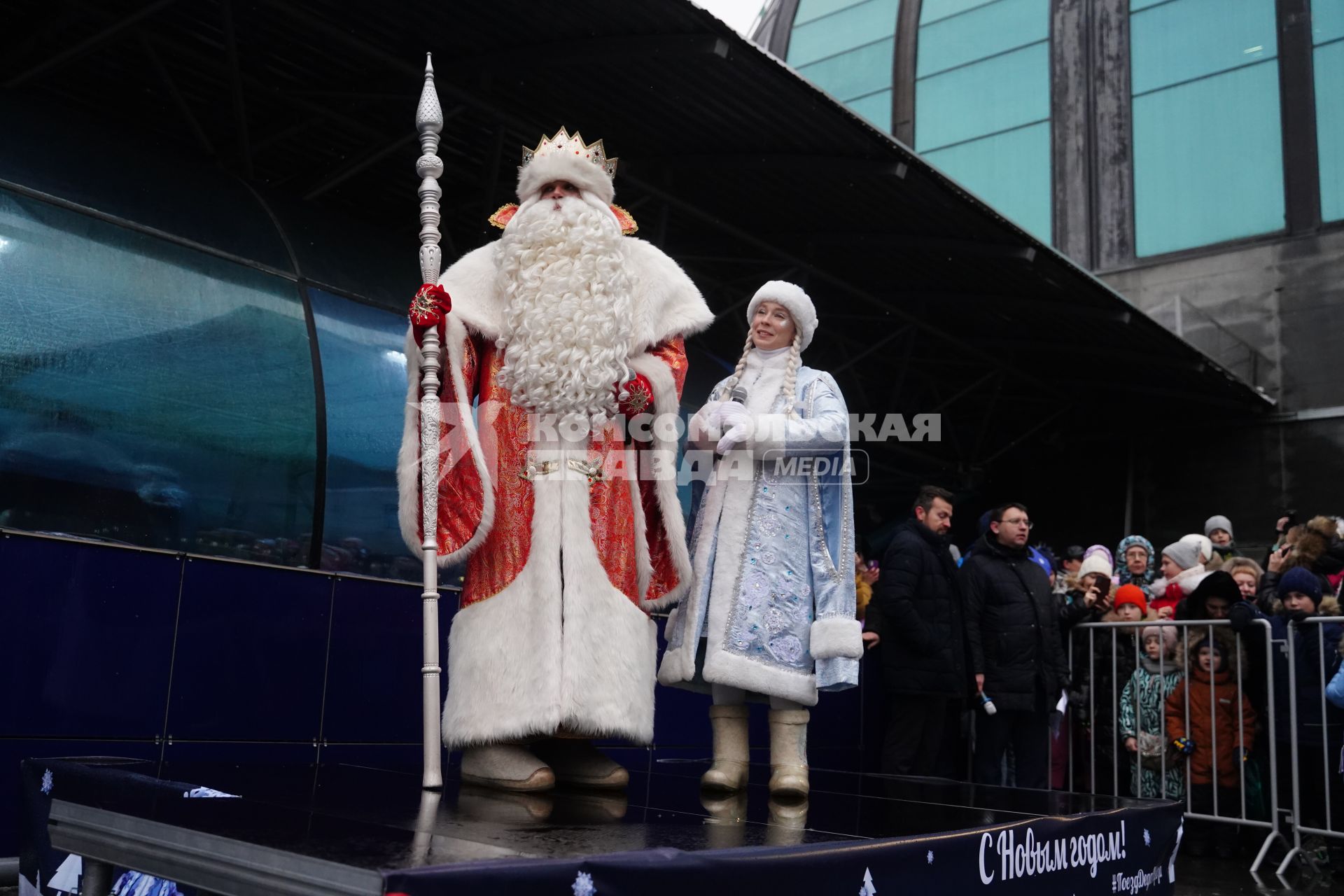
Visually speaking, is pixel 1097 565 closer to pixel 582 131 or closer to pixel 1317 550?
pixel 1317 550

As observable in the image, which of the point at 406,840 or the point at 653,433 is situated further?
the point at 653,433

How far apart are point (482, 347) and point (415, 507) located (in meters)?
0.59

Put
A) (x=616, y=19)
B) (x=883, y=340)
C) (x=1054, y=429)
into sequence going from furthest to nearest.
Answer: (x=1054, y=429)
(x=883, y=340)
(x=616, y=19)

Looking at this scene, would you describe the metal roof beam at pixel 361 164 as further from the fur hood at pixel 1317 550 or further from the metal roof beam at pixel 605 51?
the fur hood at pixel 1317 550

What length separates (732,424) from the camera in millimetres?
4316

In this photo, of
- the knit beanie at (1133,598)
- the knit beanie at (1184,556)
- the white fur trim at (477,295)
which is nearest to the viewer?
the white fur trim at (477,295)

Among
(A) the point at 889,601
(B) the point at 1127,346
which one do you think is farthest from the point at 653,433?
(B) the point at 1127,346

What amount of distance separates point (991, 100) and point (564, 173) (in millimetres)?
15036

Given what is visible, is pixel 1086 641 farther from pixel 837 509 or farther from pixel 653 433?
pixel 653 433

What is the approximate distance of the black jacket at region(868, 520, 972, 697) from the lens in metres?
6.63

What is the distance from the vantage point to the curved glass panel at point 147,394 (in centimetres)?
501

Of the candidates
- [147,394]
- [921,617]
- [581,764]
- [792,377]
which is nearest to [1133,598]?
[921,617]

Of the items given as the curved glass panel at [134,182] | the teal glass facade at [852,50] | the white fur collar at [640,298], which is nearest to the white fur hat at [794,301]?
the white fur collar at [640,298]

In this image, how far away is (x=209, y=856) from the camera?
101 inches
